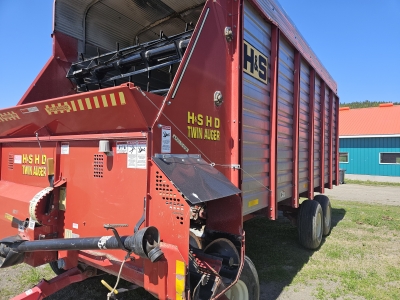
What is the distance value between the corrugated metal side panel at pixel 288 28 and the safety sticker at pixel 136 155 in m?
2.03

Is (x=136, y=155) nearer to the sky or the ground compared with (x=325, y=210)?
nearer to the sky

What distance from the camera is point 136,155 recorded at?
7.41 feet

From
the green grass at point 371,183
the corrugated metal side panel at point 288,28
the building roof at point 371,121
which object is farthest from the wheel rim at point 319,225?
the building roof at point 371,121

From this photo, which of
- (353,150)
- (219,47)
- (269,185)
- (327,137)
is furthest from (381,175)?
(219,47)

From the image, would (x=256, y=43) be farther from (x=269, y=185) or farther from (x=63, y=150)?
(x=63, y=150)

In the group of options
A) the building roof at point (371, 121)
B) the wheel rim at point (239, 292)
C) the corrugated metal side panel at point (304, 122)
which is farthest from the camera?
the building roof at point (371, 121)

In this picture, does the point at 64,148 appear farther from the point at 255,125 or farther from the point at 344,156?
the point at 344,156

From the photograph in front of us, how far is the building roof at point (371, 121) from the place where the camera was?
66.6 feet

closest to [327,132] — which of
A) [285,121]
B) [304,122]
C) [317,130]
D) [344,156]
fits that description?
[317,130]

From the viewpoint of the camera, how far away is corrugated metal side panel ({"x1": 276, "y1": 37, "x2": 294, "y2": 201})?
3820 millimetres

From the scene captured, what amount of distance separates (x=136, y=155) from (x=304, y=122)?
3.38m

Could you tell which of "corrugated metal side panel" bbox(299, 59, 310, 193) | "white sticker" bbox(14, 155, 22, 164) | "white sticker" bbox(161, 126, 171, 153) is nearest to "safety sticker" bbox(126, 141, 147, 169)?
"white sticker" bbox(161, 126, 171, 153)

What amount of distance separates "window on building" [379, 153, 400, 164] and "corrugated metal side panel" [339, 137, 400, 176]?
0.64 ft

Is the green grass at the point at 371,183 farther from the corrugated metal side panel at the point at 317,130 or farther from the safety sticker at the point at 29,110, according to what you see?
the safety sticker at the point at 29,110
